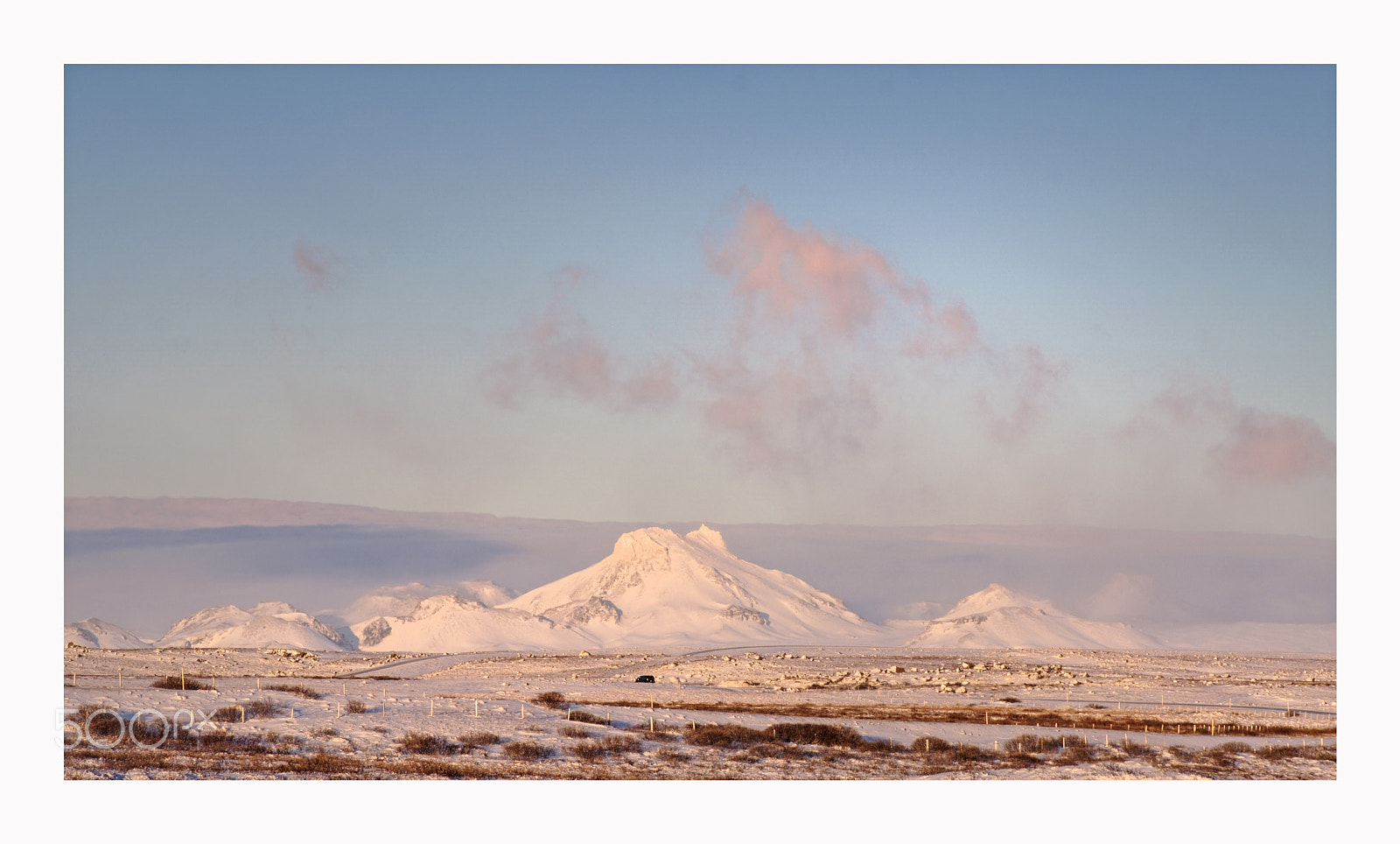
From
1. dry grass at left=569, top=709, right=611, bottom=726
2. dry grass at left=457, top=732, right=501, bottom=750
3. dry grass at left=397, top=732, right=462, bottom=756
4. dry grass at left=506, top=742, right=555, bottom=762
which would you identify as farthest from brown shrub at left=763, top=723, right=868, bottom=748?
dry grass at left=397, top=732, right=462, bottom=756

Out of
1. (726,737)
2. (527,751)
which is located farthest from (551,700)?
(527,751)

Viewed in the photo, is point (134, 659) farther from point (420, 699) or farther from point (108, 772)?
point (108, 772)

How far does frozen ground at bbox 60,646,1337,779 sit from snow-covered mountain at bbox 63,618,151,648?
345 ft

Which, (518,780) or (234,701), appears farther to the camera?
(234,701)

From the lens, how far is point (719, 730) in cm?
4516

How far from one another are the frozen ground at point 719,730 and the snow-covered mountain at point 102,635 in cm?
10519

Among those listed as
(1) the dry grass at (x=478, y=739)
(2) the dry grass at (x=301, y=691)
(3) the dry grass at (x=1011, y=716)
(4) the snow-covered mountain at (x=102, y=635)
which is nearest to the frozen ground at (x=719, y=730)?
(1) the dry grass at (x=478, y=739)

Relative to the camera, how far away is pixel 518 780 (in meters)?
33.3

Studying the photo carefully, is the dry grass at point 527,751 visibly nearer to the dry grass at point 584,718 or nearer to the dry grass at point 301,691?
the dry grass at point 584,718

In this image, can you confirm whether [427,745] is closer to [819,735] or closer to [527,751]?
[527,751]

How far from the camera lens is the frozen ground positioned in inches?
1438

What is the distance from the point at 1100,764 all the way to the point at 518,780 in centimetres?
1886

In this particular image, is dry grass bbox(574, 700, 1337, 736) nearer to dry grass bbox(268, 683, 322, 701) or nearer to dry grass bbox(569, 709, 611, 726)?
dry grass bbox(569, 709, 611, 726)
